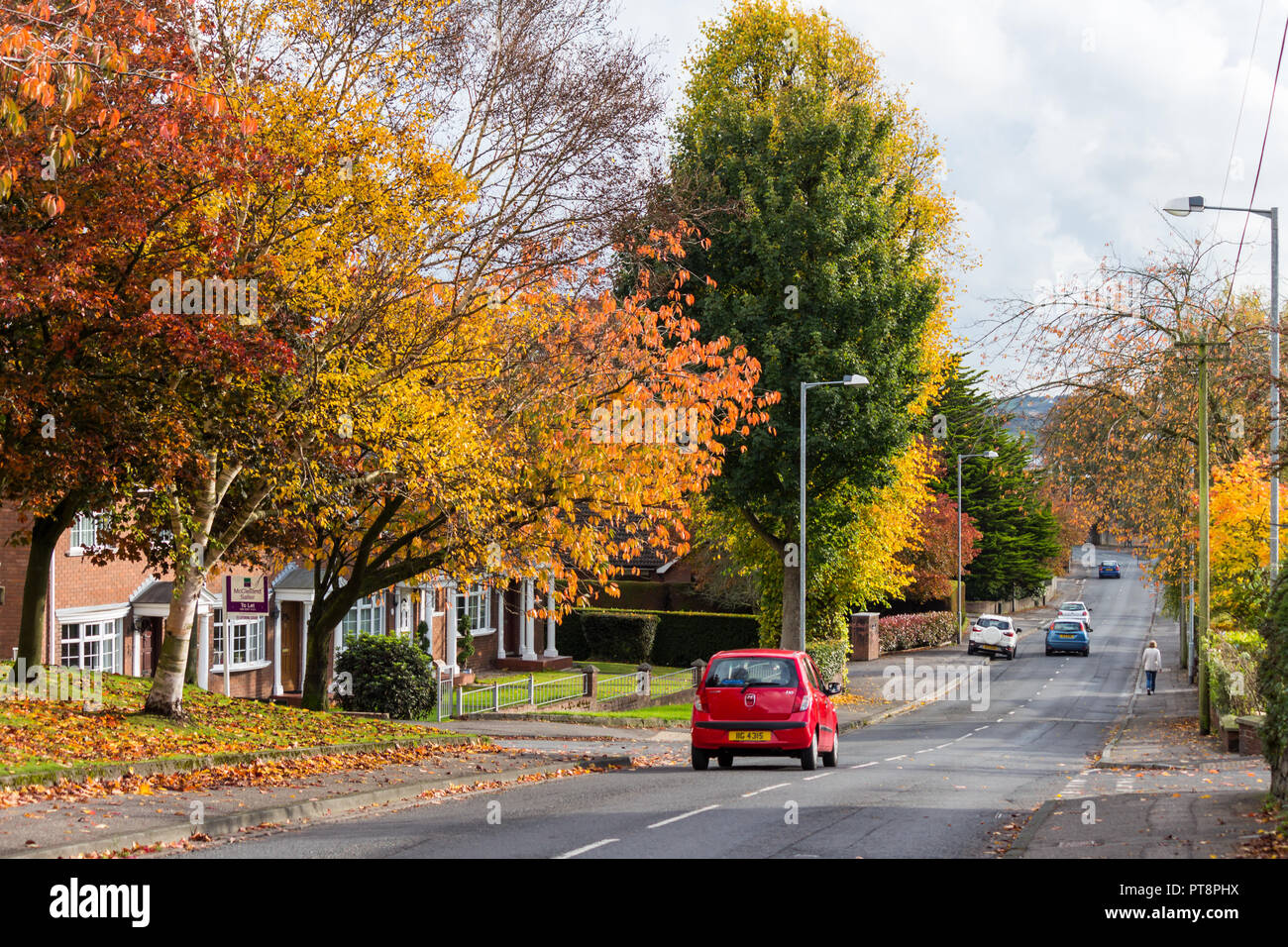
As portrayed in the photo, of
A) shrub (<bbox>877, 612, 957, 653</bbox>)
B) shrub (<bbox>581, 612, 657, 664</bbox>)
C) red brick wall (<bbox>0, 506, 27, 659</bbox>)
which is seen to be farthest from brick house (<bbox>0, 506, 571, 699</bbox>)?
shrub (<bbox>877, 612, 957, 653</bbox>)

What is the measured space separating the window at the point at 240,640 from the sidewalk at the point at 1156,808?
21.5m

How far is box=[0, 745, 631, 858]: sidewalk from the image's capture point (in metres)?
10.8

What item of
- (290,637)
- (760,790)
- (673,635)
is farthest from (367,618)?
(760,790)

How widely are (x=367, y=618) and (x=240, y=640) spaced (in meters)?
5.68

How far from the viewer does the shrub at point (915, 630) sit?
5897cm

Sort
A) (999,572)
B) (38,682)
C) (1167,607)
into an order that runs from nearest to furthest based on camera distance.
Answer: (38,682)
(1167,607)
(999,572)

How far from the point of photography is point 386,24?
18000 mm

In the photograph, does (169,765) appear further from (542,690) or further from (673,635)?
(673,635)

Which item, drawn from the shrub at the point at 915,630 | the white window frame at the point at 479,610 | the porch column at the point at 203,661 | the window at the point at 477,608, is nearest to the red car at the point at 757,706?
the porch column at the point at 203,661

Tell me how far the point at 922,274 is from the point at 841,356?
16.6 ft

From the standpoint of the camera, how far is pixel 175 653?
18.4 metres

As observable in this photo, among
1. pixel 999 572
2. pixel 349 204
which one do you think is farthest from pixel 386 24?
pixel 999 572

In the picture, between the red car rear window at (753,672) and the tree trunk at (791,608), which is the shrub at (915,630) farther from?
the red car rear window at (753,672)
